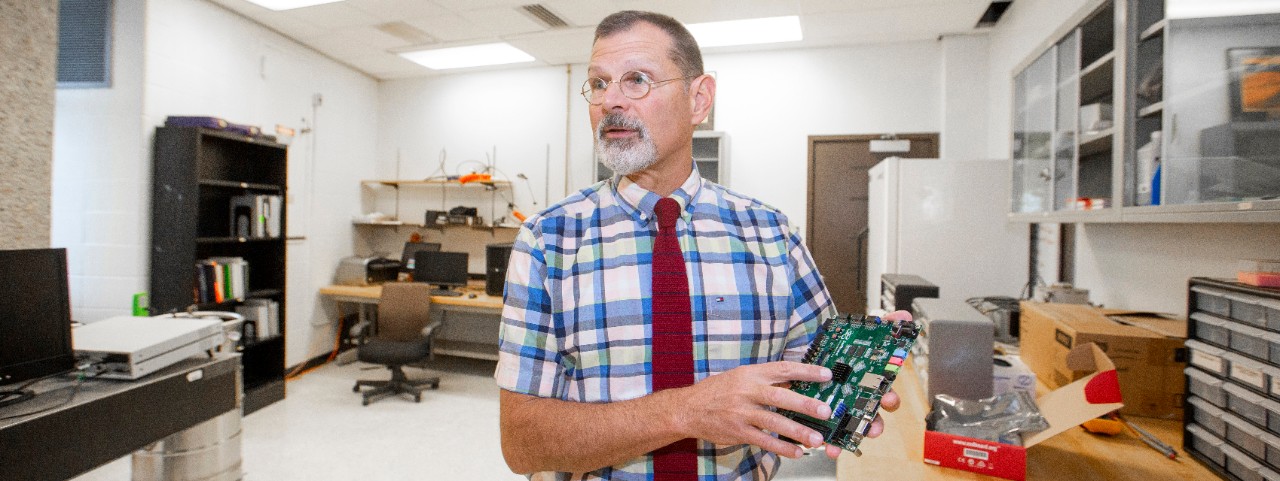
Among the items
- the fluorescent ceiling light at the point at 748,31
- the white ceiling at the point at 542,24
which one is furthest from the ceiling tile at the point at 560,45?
the fluorescent ceiling light at the point at 748,31

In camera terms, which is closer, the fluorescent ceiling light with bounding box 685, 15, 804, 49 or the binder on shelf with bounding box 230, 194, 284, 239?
the binder on shelf with bounding box 230, 194, 284, 239

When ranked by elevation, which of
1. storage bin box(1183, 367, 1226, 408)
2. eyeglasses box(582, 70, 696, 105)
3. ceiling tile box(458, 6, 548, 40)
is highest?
ceiling tile box(458, 6, 548, 40)

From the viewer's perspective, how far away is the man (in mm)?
823

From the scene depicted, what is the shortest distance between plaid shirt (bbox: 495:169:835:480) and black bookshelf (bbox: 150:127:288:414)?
3472mm

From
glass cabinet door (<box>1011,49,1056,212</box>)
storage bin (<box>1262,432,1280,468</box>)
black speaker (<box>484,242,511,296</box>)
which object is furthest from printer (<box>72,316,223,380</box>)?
glass cabinet door (<box>1011,49,1056,212</box>)

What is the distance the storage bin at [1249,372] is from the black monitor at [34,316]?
2.81 m

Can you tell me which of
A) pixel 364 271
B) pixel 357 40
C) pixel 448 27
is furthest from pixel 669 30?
pixel 364 271

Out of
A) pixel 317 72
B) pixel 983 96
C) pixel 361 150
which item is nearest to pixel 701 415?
pixel 983 96

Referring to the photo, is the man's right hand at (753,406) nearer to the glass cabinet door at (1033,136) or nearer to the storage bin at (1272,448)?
the storage bin at (1272,448)

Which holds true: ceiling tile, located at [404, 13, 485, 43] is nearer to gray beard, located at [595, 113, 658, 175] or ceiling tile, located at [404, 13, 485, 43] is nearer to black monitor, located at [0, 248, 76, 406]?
black monitor, located at [0, 248, 76, 406]

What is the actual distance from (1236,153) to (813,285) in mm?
1104

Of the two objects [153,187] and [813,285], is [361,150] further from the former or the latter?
[813,285]

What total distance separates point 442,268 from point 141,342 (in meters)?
3.21

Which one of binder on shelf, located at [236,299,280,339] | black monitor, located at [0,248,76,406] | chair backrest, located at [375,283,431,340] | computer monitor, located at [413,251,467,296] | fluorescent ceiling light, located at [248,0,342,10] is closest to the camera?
black monitor, located at [0,248,76,406]
